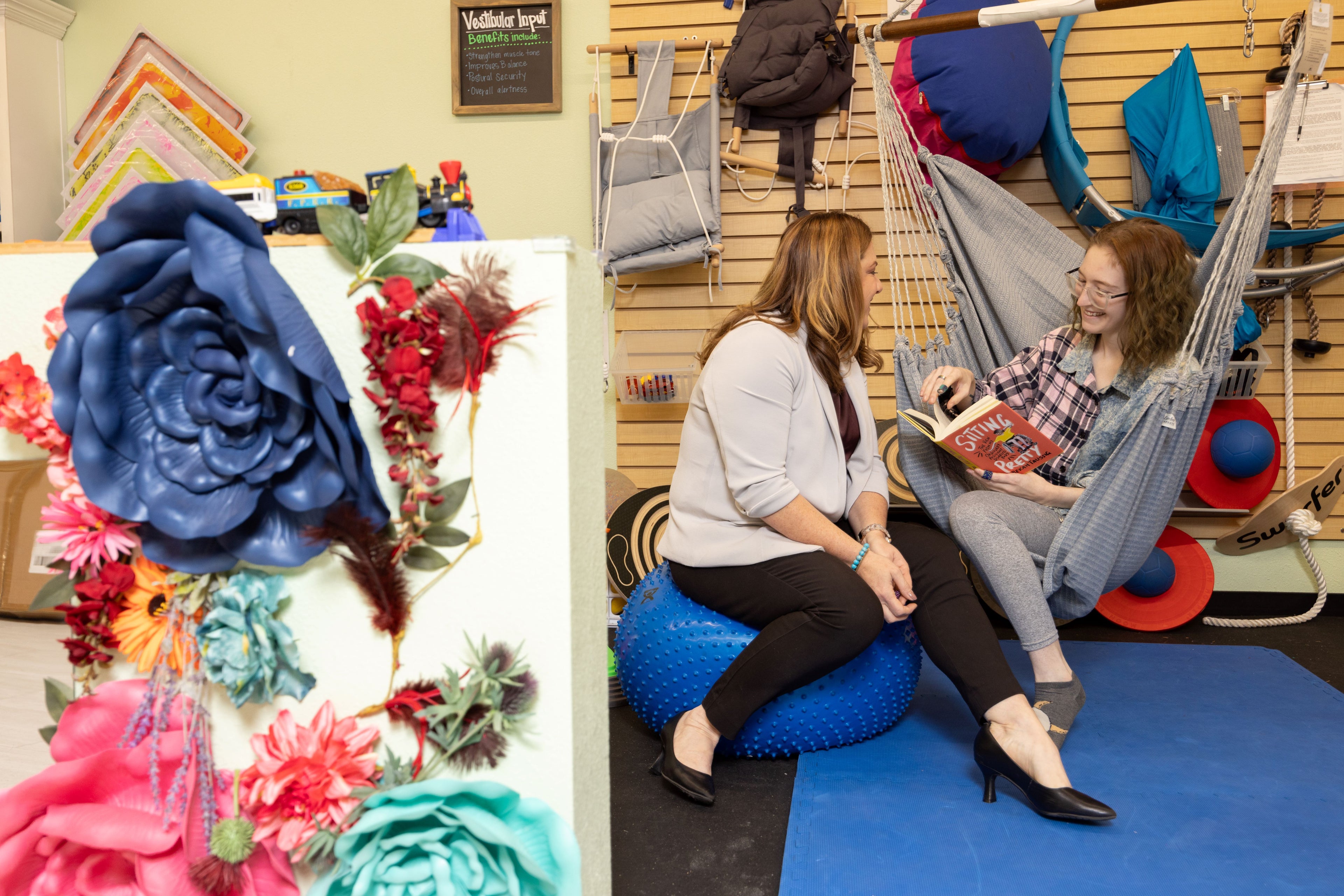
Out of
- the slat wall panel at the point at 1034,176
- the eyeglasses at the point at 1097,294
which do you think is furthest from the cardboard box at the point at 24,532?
the slat wall panel at the point at 1034,176

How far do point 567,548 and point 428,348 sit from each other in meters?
0.22

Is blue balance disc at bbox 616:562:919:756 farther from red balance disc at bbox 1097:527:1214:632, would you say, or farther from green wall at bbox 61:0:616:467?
green wall at bbox 61:0:616:467

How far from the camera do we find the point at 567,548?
0.81 metres

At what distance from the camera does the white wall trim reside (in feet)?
10.5

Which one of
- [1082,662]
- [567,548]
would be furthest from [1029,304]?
[567,548]

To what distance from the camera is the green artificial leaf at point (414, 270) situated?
794 millimetres

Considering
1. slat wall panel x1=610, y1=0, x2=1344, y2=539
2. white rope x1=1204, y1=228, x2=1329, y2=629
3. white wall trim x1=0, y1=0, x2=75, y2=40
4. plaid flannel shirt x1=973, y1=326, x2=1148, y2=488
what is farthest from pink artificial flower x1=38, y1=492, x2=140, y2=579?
white wall trim x1=0, y1=0, x2=75, y2=40

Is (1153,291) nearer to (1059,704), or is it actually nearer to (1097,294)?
(1097,294)

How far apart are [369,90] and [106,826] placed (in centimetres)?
299

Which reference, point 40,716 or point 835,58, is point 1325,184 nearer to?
point 835,58

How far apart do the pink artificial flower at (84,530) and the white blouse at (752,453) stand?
109cm

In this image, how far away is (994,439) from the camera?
6.23 feet

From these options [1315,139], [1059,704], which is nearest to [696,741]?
[1059,704]

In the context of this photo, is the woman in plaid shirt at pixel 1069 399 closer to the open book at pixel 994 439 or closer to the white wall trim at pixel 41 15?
the open book at pixel 994 439
